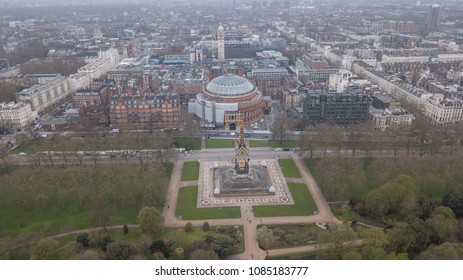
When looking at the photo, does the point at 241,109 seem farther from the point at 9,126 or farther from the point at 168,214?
the point at 9,126

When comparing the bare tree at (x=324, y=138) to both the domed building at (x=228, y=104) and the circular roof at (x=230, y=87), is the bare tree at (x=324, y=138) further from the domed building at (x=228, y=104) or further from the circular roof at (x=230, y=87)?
the circular roof at (x=230, y=87)

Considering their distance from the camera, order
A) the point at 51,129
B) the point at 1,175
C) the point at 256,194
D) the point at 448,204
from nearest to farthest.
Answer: the point at 448,204 < the point at 256,194 < the point at 1,175 < the point at 51,129

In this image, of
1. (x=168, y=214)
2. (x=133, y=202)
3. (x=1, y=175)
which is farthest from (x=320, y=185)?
(x=1, y=175)

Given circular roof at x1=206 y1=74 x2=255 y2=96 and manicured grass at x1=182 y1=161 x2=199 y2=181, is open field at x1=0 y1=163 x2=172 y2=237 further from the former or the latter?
circular roof at x1=206 y1=74 x2=255 y2=96

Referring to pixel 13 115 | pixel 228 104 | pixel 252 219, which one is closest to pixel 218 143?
pixel 228 104

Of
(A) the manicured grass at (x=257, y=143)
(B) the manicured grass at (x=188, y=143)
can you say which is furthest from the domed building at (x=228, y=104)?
(A) the manicured grass at (x=257, y=143)

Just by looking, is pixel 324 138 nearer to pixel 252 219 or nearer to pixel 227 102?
pixel 252 219
